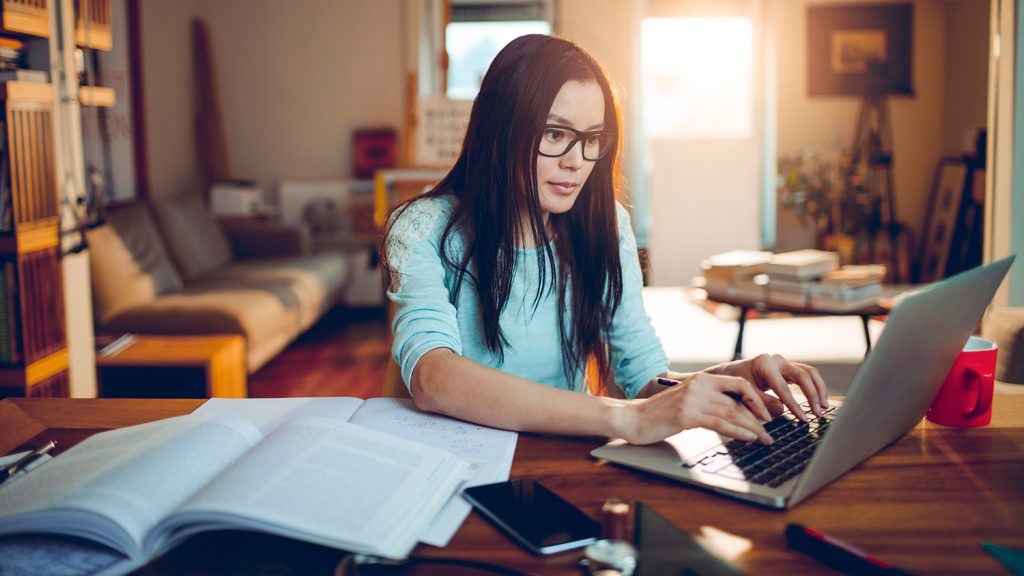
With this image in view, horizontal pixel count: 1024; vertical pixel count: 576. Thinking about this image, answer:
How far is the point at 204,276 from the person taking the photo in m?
4.66

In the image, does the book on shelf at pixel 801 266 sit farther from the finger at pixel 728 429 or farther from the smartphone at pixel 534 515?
the smartphone at pixel 534 515

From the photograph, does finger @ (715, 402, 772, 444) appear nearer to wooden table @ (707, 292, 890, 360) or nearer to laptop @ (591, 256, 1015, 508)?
laptop @ (591, 256, 1015, 508)

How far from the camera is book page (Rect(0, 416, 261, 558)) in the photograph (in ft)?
2.32

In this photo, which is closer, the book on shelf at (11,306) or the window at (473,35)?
the book on shelf at (11,306)

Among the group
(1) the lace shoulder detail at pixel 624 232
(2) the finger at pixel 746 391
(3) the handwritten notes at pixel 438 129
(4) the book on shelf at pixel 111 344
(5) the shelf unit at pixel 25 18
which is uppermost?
(5) the shelf unit at pixel 25 18

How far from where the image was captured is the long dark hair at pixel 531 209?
1287 mm

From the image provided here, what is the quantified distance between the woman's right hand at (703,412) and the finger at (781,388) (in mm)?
55

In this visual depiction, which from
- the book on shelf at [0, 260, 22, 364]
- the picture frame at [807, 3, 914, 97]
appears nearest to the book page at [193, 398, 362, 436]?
the book on shelf at [0, 260, 22, 364]

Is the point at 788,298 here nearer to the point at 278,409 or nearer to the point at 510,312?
the point at 510,312

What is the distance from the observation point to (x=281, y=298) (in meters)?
4.17

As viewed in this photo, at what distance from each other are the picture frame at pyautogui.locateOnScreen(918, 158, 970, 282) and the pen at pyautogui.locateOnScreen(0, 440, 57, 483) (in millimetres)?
5490

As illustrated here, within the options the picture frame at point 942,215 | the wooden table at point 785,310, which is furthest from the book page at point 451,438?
the picture frame at point 942,215

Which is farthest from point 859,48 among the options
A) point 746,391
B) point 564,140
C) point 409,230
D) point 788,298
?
point 746,391

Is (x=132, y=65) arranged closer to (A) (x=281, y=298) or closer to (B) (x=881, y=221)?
(A) (x=281, y=298)
